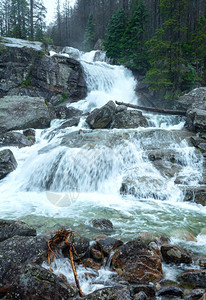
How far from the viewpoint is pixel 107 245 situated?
12.9ft

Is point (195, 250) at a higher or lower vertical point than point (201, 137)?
lower

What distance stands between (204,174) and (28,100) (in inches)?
516

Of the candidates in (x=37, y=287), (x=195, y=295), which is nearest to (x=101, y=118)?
(x=195, y=295)

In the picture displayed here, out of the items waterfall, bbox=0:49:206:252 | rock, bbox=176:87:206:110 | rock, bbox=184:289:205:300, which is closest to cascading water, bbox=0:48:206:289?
waterfall, bbox=0:49:206:252

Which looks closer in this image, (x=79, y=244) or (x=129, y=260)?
(x=129, y=260)

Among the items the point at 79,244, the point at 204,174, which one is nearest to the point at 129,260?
the point at 79,244

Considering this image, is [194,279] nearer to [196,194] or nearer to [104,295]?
[104,295]

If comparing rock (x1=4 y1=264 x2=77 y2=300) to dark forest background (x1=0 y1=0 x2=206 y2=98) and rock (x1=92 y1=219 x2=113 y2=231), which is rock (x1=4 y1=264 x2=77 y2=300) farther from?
dark forest background (x1=0 y1=0 x2=206 y2=98)

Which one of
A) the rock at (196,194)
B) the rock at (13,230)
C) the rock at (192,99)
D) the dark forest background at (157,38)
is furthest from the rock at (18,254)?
the dark forest background at (157,38)

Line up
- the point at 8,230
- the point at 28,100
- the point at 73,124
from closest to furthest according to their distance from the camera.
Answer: the point at 8,230
the point at 73,124
the point at 28,100

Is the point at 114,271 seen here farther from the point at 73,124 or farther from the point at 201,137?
the point at 73,124

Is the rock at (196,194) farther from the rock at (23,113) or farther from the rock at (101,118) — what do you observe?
the rock at (23,113)

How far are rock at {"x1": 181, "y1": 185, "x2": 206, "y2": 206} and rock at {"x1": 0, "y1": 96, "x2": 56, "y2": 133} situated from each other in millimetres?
11168

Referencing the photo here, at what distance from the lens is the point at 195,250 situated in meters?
4.23
